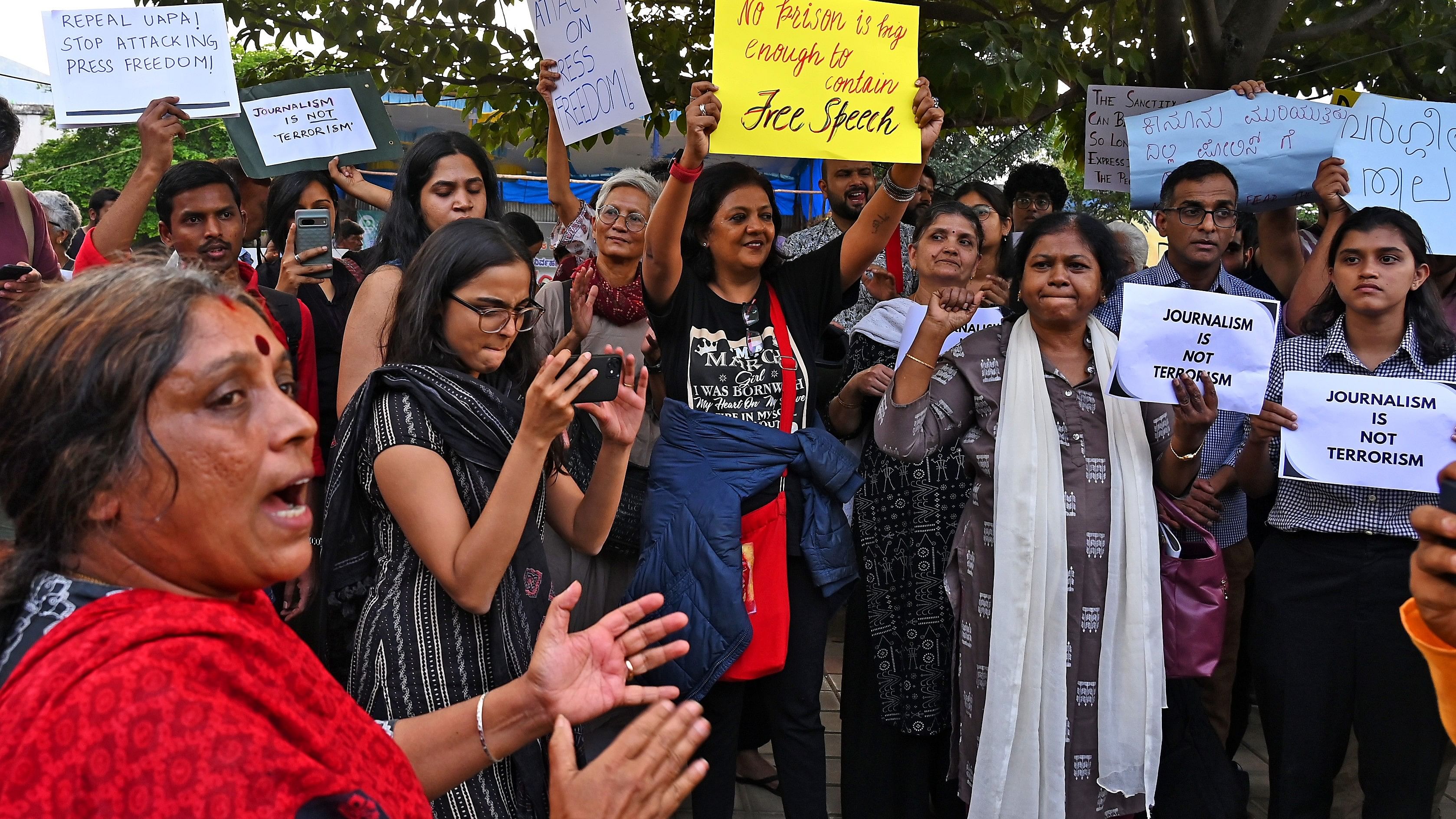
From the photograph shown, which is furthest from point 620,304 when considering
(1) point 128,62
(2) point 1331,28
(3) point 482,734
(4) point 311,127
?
(2) point 1331,28

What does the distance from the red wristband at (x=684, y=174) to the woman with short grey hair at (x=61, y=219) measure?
16.2 ft

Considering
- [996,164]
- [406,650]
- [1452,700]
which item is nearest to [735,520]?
[406,650]

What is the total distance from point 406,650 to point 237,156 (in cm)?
316

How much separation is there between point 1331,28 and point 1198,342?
3313mm

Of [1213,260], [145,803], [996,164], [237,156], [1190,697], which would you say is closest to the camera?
[145,803]

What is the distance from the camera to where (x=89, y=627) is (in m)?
1.05

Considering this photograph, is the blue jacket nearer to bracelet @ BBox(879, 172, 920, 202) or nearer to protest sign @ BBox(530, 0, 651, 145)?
bracelet @ BBox(879, 172, 920, 202)

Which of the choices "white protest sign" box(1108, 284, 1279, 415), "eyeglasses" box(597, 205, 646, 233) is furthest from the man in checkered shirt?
"eyeglasses" box(597, 205, 646, 233)

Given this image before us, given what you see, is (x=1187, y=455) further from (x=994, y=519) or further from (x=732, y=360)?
(x=732, y=360)

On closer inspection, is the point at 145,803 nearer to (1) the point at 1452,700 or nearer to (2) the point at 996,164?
(1) the point at 1452,700

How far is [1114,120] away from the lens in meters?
5.18

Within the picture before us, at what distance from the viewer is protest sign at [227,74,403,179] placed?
4.36 m

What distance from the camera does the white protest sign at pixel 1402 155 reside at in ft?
12.8

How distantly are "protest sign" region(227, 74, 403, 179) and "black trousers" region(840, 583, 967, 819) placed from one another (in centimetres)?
276
